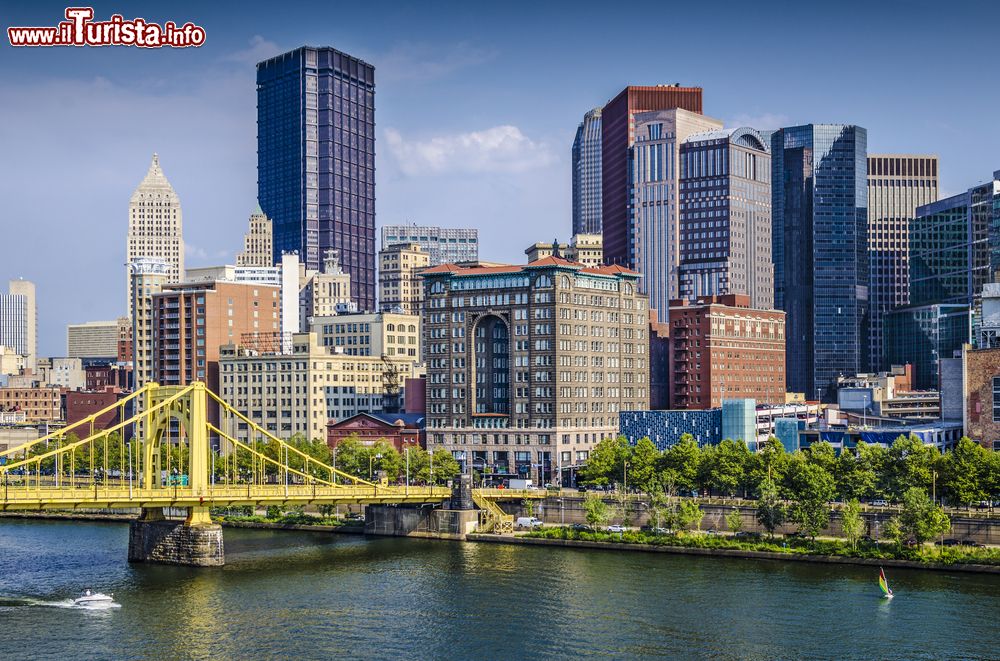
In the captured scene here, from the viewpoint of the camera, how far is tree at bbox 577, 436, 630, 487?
14662cm

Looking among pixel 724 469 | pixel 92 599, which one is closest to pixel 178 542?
pixel 92 599

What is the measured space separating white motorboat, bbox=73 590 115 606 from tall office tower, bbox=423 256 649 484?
8230cm

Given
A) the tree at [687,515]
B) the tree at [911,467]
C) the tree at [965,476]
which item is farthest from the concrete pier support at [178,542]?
the tree at [965,476]

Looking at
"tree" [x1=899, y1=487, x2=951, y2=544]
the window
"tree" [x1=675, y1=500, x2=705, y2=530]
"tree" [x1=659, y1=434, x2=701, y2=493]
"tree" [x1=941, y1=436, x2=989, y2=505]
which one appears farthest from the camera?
the window

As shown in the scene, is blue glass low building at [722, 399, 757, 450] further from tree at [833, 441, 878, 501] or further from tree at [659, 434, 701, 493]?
tree at [833, 441, 878, 501]

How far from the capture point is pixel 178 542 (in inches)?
4663

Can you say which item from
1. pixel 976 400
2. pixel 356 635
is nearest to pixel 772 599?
pixel 356 635

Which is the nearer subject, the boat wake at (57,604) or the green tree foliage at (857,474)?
the boat wake at (57,604)

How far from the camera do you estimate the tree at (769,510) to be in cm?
11888

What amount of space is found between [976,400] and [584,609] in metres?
69.6

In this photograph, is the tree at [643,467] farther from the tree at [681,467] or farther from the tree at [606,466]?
the tree at [606,466]

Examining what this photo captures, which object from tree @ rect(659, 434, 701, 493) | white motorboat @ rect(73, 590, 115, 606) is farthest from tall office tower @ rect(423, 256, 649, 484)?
white motorboat @ rect(73, 590, 115, 606)

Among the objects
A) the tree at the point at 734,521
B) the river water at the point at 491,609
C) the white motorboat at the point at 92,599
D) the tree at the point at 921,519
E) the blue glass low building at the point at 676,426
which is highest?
the blue glass low building at the point at 676,426

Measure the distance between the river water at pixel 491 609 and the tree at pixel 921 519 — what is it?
17.8ft
